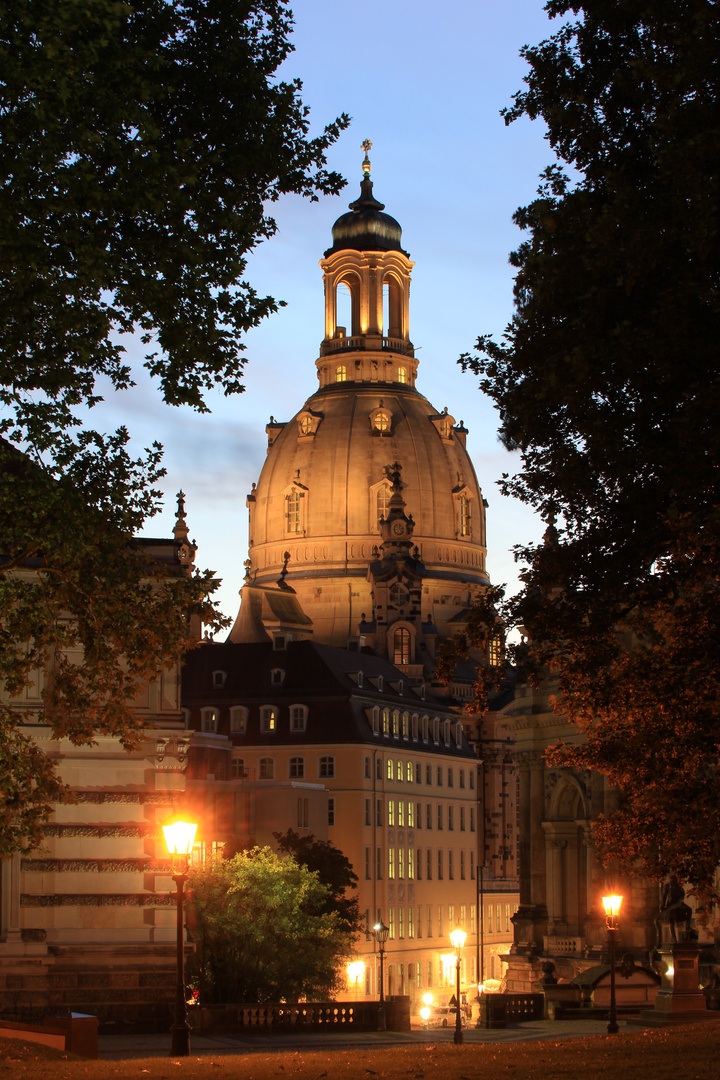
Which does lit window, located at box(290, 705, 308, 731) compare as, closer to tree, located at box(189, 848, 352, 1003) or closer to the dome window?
tree, located at box(189, 848, 352, 1003)

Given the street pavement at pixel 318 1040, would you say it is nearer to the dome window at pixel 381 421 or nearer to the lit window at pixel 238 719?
the lit window at pixel 238 719

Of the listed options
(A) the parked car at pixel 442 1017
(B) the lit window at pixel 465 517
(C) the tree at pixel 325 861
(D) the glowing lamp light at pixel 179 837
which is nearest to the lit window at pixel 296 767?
(A) the parked car at pixel 442 1017

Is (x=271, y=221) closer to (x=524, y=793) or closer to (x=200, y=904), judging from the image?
(x=200, y=904)

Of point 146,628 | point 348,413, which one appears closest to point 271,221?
point 146,628

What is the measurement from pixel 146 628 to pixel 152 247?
5.99 metres

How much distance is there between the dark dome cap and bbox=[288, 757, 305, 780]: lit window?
87.4m

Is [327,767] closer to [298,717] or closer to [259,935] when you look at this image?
[298,717]

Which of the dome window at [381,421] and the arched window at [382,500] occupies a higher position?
the dome window at [381,421]

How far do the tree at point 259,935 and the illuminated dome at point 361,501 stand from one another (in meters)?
91.4

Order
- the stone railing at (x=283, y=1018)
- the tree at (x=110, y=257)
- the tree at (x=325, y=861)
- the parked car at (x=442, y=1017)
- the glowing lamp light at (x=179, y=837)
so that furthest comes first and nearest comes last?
the tree at (x=325, y=861) → the parked car at (x=442, y=1017) → the stone railing at (x=283, y=1018) → the glowing lamp light at (x=179, y=837) → the tree at (x=110, y=257)

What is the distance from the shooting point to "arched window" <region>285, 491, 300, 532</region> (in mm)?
165500

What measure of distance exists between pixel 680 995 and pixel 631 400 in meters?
18.8

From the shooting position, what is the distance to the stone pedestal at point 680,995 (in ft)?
128

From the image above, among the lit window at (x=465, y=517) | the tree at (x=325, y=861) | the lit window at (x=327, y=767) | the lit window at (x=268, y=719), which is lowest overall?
the tree at (x=325, y=861)
